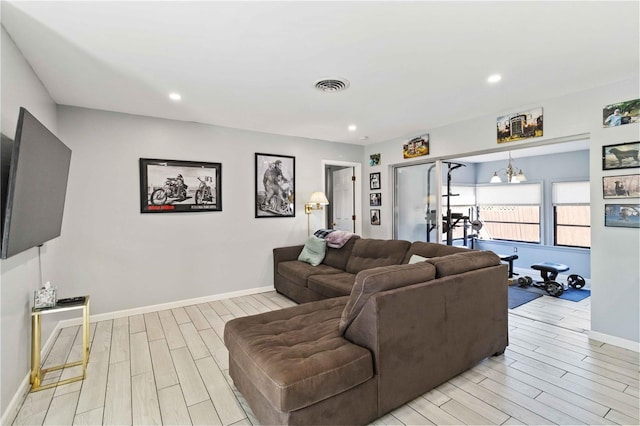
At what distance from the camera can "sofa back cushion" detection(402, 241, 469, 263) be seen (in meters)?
3.30

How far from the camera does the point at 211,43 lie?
220 centimetres

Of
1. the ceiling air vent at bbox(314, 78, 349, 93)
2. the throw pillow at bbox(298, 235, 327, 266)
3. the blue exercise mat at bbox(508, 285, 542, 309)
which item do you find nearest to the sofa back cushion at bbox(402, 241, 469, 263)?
the throw pillow at bbox(298, 235, 327, 266)

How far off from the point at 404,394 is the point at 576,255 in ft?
18.8

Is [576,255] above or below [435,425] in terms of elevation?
above

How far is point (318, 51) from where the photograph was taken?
2.32 m

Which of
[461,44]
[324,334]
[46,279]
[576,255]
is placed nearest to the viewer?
[324,334]

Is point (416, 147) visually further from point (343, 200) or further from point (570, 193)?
point (570, 193)

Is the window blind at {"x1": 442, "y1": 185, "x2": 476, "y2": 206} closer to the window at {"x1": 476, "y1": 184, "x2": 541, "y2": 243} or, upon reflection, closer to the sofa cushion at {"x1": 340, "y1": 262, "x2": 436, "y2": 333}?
the window at {"x1": 476, "y1": 184, "x2": 541, "y2": 243}

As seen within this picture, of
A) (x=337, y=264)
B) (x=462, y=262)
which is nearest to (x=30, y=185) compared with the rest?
(x=462, y=262)

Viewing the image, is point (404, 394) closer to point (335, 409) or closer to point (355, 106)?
point (335, 409)

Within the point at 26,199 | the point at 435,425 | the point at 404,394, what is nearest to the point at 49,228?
the point at 26,199

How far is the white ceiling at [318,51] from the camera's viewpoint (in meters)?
1.87

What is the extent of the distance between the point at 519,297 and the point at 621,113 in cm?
281

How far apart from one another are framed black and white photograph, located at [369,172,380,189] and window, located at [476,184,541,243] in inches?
136
